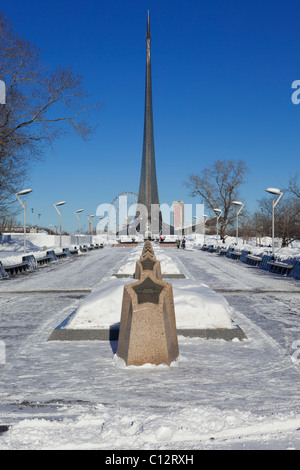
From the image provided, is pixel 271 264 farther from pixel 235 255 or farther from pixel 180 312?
pixel 180 312

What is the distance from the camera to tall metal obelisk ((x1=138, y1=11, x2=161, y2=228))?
10688cm

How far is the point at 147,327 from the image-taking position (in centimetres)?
635

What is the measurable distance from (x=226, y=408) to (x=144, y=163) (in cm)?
10600

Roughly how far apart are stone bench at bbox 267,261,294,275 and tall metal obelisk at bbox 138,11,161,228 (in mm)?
81173

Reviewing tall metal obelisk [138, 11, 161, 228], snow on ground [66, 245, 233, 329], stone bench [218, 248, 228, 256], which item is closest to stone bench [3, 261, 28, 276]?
snow on ground [66, 245, 233, 329]

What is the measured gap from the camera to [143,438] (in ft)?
13.3

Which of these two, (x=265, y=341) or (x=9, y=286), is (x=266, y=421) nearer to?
(x=265, y=341)

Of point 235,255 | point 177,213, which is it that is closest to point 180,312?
point 235,255

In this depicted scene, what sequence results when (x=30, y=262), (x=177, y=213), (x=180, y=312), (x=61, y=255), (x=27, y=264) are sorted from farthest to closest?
(x=177, y=213)
(x=61, y=255)
(x=30, y=262)
(x=27, y=264)
(x=180, y=312)

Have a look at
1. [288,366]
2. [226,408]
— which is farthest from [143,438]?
[288,366]

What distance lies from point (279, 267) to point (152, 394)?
64.0 feet

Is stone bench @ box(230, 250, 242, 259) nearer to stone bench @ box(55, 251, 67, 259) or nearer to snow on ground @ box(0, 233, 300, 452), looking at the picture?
stone bench @ box(55, 251, 67, 259)

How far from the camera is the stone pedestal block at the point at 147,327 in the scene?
6359 mm

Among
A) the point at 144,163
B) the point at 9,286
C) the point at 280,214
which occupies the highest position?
the point at 144,163
